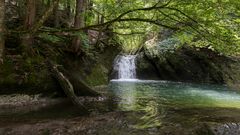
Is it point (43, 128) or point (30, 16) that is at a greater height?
point (30, 16)

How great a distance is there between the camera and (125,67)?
25.1 metres

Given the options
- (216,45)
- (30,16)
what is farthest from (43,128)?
(216,45)

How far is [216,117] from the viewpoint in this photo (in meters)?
8.34

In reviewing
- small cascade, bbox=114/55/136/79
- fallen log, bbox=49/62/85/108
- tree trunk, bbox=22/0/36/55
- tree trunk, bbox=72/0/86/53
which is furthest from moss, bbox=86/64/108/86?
small cascade, bbox=114/55/136/79

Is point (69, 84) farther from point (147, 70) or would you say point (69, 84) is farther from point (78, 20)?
point (147, 70)

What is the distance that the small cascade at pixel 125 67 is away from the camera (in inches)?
963

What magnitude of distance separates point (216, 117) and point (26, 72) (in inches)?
230

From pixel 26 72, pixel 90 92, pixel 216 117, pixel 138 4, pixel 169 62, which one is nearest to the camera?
pixel 216 117

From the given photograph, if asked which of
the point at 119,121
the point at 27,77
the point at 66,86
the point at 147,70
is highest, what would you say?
the point at 27,77

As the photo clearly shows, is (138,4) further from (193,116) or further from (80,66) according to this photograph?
(80,66)

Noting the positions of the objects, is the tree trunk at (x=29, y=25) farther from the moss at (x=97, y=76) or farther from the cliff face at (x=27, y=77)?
the moss at (x=97, y=76)

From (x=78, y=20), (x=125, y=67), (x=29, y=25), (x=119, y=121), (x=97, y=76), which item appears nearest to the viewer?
(x=119, y=121)

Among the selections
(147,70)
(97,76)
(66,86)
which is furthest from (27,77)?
(147,70)


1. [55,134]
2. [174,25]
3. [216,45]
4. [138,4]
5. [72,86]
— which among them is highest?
[138,4]
